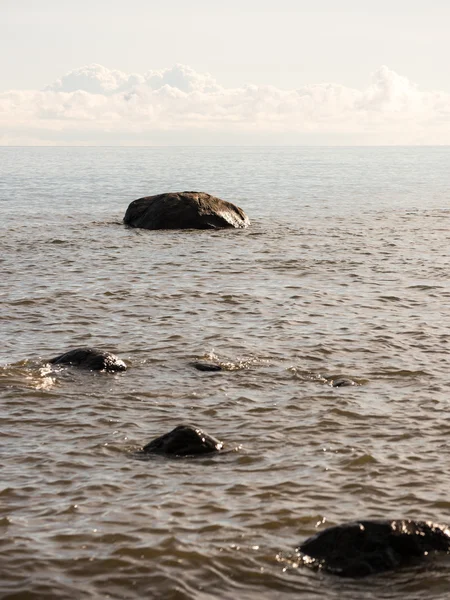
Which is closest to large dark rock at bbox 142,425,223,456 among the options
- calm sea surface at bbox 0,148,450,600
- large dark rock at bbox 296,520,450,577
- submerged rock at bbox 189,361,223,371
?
calm sea surface at bbox 0,148,450,600

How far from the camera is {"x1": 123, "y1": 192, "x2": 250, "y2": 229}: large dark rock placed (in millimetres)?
31422

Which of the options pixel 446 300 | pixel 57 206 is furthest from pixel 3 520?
pixel 57 206

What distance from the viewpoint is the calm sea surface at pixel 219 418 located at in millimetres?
7492

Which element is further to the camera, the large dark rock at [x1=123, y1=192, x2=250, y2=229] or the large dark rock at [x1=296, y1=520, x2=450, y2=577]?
the large dark rock at [x1=123, y1=192, x2=250, y2=229]

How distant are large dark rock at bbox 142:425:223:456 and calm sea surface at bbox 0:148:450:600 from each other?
24 centimetres

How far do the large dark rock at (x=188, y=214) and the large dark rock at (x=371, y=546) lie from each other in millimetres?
24344

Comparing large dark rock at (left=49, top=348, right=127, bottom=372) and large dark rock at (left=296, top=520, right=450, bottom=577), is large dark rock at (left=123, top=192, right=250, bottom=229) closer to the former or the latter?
large dark rock at (left=49, top=348, right=127, bottom=372)

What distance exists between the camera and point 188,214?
31.5 metres

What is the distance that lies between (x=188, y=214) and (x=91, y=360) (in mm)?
18537

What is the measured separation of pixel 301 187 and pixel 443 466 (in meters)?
50.3

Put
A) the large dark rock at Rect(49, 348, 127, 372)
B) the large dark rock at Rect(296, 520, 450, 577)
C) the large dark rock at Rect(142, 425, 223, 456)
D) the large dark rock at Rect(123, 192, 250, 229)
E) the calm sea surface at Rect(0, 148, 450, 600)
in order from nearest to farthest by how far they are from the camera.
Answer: the large dark rock at Rect(296, 520, 450, 577) → the calm sea surface at Rect(0, 148, 450, 600) → the large dark rock at Rect(142, 425, 223, 456) → the large dark rock at Rect(49, 348, 127, 372) → the large dark rock at Rect(123, 192, 250, 229)

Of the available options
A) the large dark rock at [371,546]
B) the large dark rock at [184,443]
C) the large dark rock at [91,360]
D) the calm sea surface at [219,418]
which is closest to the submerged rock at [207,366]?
the calm sea surface at [219,418]

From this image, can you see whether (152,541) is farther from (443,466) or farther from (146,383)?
(146,383)

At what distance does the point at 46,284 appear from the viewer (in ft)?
67.4
